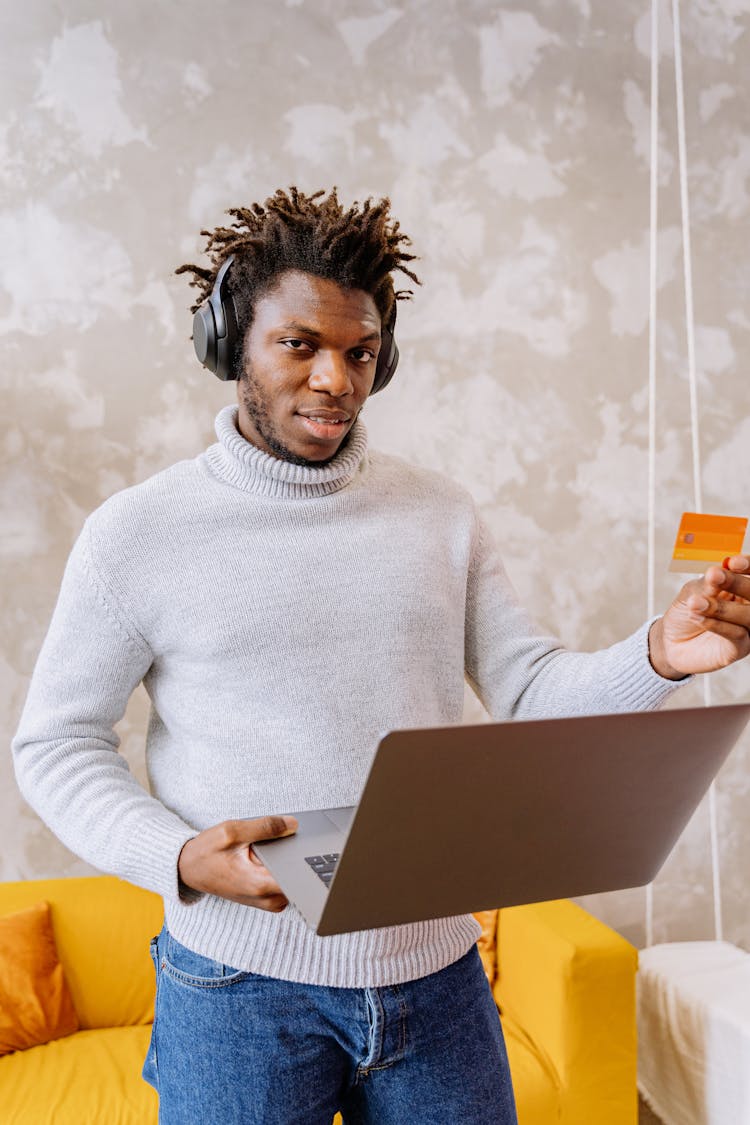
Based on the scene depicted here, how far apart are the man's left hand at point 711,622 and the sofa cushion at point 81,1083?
1.28 m

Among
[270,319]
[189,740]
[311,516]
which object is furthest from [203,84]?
[189,740]

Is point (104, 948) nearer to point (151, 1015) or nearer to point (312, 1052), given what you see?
point (151, 1015)

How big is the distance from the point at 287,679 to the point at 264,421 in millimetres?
285

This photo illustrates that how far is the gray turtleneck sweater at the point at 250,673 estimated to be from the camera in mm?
915

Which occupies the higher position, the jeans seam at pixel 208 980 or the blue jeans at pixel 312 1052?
the jeans seam at pixel 208 980

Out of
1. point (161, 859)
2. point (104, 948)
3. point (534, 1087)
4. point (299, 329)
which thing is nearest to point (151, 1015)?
point (104, 948)

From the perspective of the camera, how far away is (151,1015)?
6.49ft

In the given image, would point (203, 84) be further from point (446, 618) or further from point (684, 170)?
point (446, 618)

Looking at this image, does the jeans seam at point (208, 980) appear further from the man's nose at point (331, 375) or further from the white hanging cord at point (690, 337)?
the white hanging cord at point (690, 337)

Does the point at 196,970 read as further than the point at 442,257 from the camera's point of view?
No

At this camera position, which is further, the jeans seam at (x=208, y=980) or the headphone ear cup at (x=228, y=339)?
the headphone ear cup at (x=228, y=339)

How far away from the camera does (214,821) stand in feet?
3.09

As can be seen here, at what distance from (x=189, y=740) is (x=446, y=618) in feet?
0.95

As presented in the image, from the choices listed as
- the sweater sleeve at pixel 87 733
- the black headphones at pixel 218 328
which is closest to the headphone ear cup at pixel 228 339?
the black headphones at pixel 218 328
